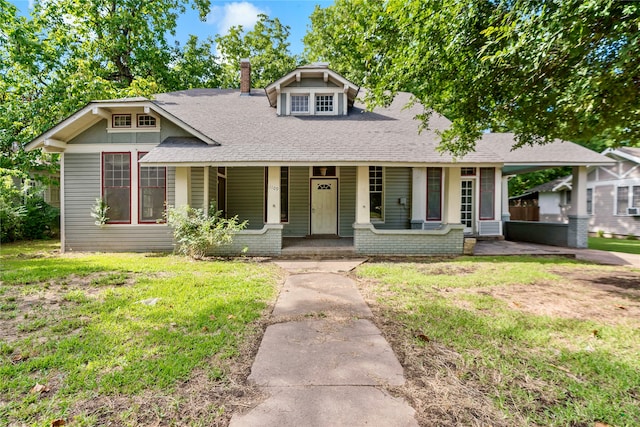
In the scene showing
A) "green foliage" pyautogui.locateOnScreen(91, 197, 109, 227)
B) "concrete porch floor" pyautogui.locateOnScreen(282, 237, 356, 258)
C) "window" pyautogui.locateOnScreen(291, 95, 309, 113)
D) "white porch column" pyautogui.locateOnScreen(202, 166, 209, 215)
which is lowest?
"concrete porch floor" pyautogui.locateOnScreen(282, 237, 356, 258)

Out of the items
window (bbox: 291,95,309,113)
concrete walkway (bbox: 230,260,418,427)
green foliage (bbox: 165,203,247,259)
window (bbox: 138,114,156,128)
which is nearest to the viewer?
concrete walkway (bbox: 230,260,418,427)

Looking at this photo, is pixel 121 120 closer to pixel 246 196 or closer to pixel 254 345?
pixel 246 196

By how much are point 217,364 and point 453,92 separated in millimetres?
6148

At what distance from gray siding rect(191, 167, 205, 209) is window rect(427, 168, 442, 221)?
26.8 ft

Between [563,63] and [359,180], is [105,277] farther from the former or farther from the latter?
[563,63]

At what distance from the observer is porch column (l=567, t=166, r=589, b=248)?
34.2 ft

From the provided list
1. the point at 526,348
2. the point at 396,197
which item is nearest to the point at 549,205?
the point at 396,197

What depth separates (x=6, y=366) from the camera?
2.73 metres

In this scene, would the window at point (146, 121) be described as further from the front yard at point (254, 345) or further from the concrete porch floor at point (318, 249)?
the concrete porch floor at point (318, 249)

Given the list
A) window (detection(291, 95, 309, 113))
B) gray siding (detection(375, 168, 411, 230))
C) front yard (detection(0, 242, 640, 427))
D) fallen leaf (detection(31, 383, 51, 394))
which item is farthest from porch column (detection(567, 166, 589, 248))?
fallen leaf (detection(31, 383, 51, 394))

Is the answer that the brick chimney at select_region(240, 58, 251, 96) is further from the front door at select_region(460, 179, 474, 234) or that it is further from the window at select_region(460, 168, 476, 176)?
the front door at select_region(460, 179, 474, 234)

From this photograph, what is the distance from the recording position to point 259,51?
22672mm

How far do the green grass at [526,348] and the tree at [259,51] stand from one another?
64.8 ft

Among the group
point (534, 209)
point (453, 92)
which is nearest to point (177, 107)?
point (453, 92)
